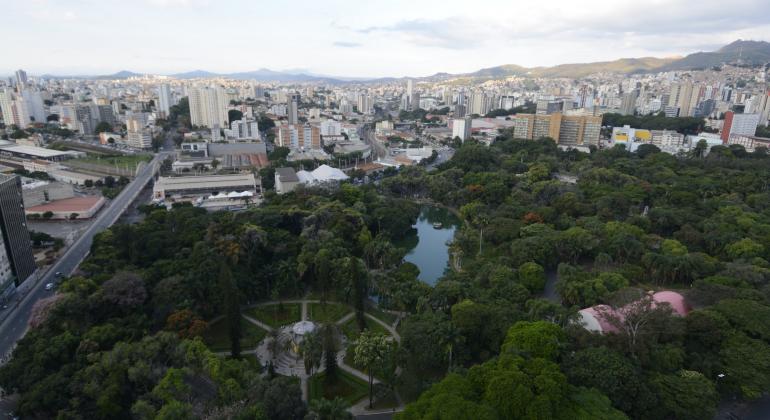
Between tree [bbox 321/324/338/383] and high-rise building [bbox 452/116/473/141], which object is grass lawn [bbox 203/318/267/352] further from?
high-rise building [bbox 452/116/473/141]

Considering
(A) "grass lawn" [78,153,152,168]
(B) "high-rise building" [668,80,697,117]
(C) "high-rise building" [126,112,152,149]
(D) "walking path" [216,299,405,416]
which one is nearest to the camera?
(D) "walking path" [216,299,405,416]

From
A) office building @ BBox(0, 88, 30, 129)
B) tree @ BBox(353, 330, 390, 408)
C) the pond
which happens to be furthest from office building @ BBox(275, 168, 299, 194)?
office building @ BBox(0, 88, 30, 129)

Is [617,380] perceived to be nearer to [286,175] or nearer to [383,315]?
[383,315]

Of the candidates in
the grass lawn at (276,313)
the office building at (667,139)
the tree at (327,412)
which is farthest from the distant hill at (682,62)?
the tree at (327,412)

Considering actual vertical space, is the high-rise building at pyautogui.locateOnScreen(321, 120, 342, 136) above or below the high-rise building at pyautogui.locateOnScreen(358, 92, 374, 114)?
below

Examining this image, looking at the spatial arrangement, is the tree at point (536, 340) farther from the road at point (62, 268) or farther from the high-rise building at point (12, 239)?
the high-rise building at point (12, 239)

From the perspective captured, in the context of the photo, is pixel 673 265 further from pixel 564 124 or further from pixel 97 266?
pixel 564 124
